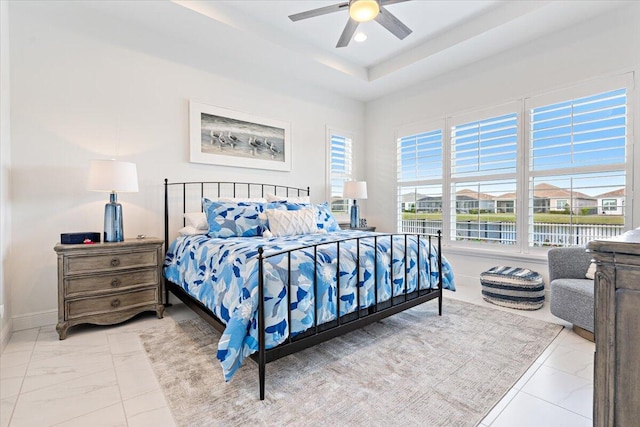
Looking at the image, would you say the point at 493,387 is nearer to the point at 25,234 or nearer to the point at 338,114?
the point at 25,234

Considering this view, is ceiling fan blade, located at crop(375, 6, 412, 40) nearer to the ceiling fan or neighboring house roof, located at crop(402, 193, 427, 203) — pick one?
the ceiling fan

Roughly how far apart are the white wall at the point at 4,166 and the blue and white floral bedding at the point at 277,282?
1.21m

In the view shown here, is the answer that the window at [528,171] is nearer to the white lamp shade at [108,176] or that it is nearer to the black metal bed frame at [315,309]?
the black metal bed frame at [315,309]

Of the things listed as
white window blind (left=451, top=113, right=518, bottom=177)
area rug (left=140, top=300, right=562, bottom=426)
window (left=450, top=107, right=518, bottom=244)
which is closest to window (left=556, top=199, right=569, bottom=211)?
window (left=450, top=107, right=518, bottom=244)

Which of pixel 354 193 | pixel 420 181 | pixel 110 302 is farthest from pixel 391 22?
pixel 110 302

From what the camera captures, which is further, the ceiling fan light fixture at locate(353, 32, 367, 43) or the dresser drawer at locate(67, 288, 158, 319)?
the ceiling fan light fixture at locate(353, 32, 367, 43)

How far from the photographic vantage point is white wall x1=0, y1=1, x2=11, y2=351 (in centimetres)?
230

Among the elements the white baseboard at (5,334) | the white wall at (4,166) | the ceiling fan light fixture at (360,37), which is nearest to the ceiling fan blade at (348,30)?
the ceiling fan light fixture at (360,37)

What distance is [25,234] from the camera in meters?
2.61

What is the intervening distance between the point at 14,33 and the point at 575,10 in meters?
5.02

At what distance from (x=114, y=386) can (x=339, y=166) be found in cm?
394

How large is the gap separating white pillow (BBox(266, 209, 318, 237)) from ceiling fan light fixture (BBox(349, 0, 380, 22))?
177 cm

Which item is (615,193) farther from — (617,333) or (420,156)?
(617,333)

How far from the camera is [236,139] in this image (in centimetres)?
378
